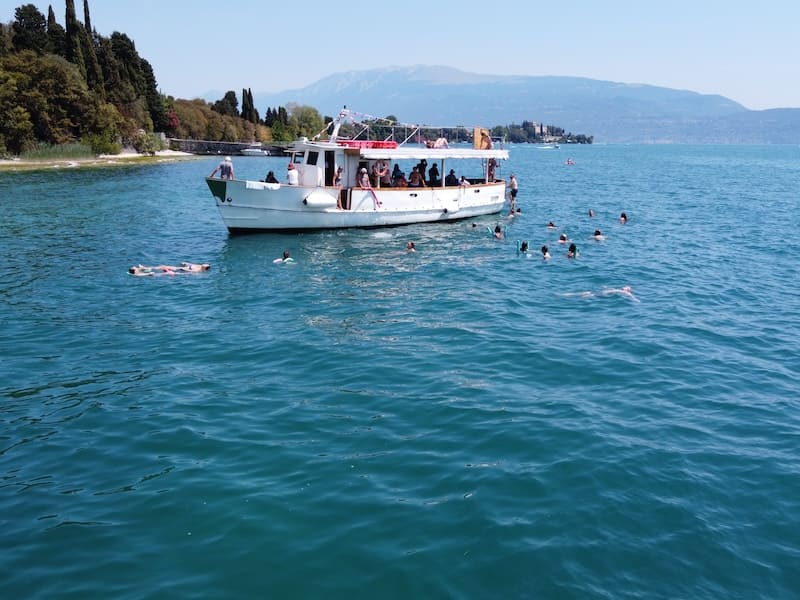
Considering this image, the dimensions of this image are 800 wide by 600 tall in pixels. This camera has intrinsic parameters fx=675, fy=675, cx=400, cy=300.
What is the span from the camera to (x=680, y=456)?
38.5 ft

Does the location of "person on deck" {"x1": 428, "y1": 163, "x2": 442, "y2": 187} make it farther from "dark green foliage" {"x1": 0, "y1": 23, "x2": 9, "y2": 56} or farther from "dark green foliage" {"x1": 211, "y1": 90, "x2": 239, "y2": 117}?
"dark green foliage" {"x1": 211, "y1": 90, "x2": 239, "y2": 117}

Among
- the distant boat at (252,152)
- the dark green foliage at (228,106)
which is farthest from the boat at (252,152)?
the dark green foliage at (228,106)

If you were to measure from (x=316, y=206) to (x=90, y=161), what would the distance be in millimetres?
55737

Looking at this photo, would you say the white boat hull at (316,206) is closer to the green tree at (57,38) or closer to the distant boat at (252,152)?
the green tree at (57,38)

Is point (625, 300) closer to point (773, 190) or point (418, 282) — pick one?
point (418, 282)

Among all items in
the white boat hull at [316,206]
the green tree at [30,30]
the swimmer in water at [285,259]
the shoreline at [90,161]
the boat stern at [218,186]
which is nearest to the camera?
the swimmer in water at [285,259]

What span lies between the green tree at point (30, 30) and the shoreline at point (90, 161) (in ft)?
→ 51.9

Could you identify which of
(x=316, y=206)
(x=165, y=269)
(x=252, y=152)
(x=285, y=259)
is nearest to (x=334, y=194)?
(x=316, y=206)

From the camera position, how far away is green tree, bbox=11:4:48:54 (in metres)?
84.7

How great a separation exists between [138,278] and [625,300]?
56.4 ft

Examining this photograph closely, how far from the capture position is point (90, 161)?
7706 centimetres

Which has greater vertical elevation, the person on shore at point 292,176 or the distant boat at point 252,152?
the distant boat at point 252,152

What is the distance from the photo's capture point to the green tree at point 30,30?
278 feet

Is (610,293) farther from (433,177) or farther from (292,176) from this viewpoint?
(433,177)
